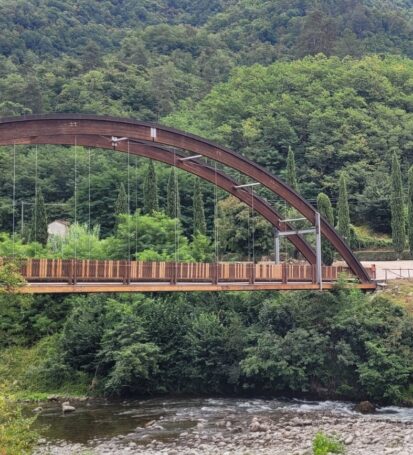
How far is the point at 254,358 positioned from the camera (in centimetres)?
Result: 2330

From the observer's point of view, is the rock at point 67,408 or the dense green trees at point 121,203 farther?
the dense green trees at point 121,203

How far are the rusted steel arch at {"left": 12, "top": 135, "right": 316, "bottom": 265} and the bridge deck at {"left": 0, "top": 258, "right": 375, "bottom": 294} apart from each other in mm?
2197

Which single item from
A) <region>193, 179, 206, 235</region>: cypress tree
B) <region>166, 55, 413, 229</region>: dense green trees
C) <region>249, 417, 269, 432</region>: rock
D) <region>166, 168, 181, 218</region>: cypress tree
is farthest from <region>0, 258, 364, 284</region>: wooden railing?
<region>166, 55, 413, 229</region>: dense green trees

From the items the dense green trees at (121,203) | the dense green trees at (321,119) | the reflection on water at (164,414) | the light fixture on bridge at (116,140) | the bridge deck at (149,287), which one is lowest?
the reflection on water at (164,414)

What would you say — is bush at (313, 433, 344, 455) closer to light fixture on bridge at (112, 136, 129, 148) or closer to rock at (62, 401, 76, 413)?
rock at (62, 401, 76, 413)

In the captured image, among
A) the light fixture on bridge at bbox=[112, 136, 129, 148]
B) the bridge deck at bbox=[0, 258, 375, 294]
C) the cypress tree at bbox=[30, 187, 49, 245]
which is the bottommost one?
the bridge deck at bbox=[0, 258, 375, 294]

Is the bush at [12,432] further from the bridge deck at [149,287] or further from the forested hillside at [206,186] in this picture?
the bridge deck at [149,287]

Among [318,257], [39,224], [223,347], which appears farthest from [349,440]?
[39,224]

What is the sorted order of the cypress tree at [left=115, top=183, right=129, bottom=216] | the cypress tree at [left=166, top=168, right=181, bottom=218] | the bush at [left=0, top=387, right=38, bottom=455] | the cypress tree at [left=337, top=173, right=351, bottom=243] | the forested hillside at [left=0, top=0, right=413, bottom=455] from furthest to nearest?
the cypress tree at [left=337, top=173, right=351, bottom=243] → the cypress tree at [left=115, top=183, right=129, bottom=216] → the cypress tree at [left=166, top=168, right=181, bottom=218] → the forested hillside at [left=0, top=0, right=413, bottom=455] → the bush at [left=0, top=387, right=38, bottom=455]

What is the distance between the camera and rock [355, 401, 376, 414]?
20.8 meters

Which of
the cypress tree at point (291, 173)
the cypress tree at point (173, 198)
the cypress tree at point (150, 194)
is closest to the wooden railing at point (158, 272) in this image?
the cypress tree at point (173, 198)

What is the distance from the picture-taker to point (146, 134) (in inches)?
848

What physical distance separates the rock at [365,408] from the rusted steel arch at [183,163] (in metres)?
8.50

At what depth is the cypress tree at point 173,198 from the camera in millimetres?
41312
